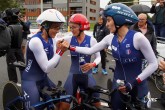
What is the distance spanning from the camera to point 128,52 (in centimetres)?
366

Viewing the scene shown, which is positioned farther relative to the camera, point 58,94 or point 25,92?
point 25,92

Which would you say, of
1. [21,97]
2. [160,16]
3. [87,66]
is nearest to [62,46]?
[87,66]

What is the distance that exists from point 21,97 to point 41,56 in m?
0.70

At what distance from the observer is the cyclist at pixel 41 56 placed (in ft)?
12.2

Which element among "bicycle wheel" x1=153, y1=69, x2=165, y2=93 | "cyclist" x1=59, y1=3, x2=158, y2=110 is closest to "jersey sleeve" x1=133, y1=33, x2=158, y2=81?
"cyclist" x1=59, y1=3, x2=158, y2=110

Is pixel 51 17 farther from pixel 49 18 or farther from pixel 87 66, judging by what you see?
pixel 87 66

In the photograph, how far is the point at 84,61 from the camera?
4.62 meters

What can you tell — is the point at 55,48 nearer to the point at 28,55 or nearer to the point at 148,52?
the point at 28,55

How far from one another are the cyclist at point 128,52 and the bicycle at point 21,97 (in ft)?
2.03

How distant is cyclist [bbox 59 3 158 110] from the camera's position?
3.55 m

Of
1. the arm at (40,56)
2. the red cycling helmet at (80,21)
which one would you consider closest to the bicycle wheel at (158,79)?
the red cycling helmet at (80,21)

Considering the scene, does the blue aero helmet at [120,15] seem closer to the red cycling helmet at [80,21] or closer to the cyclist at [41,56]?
the cyclist at [41,56]

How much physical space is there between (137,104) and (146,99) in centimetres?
35

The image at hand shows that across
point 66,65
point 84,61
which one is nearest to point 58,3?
point 66,65
